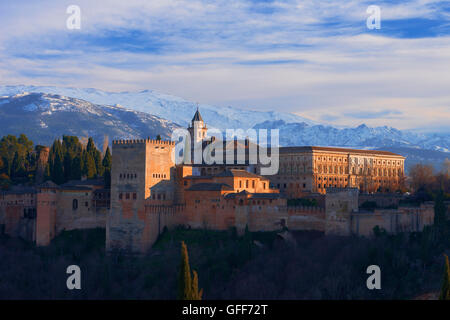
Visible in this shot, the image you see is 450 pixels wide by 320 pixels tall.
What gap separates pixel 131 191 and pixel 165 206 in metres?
3.45

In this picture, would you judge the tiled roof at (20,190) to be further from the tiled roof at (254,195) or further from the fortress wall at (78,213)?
the tiled roof at (254,195)

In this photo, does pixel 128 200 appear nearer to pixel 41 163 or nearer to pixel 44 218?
pixel 44 218

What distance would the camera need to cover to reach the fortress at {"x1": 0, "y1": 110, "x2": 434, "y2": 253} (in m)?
59.3

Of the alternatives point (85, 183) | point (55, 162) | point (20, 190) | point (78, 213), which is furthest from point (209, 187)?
point (55, 162)

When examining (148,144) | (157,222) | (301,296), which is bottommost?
(301,296)

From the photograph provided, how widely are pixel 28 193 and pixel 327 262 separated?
99.4 feet

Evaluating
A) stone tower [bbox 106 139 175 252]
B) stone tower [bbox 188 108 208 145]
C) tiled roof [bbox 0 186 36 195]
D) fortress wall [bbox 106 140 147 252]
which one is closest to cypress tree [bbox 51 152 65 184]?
tiled roof [bbox 0 186 36 195]

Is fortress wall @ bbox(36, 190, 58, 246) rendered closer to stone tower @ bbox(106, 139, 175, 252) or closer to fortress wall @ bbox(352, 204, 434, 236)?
stone tower @ bbox(106, 139, 175, 252)

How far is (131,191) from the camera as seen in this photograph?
204 ft

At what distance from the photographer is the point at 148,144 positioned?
62.9 m
